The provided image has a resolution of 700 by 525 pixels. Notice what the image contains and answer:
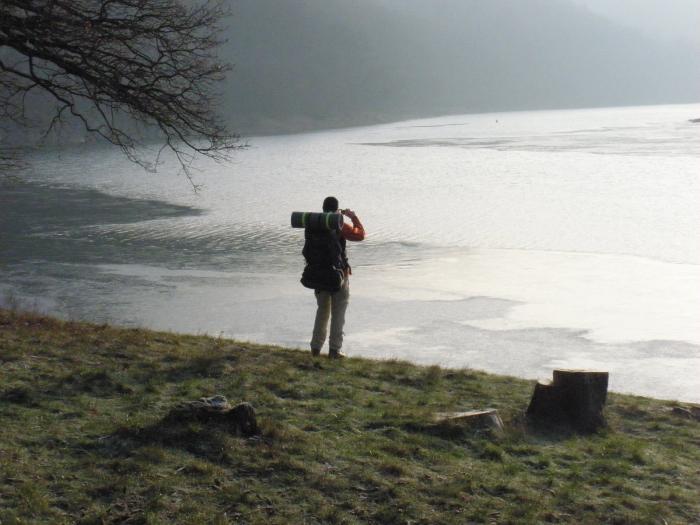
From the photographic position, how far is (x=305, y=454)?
650 centimetres

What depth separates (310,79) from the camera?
6127 inches

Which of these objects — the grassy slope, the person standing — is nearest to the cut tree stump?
the grassy slope

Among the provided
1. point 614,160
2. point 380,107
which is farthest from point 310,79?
point 614,160

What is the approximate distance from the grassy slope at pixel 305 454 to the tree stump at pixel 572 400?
0.67 ft

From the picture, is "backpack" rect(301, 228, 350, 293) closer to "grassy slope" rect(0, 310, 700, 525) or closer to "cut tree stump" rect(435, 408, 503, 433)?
"grassy slope" rect(0, 310, 700, 525)

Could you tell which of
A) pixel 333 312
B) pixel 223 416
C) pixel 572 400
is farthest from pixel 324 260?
pixel 223 416

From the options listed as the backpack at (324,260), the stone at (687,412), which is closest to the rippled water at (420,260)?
the stone at (687,412)

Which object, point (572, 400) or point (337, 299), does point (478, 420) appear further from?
point (337, 299)

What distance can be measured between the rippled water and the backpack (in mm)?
4016

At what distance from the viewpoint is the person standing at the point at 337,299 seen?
993cm

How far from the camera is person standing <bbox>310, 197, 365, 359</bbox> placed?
9.93 metres

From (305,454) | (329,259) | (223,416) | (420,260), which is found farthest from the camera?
(420,260)

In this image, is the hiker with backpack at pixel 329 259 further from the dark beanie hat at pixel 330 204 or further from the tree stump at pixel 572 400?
the tree stump at pixel 572 400

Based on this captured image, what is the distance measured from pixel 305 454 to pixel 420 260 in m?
16.7
